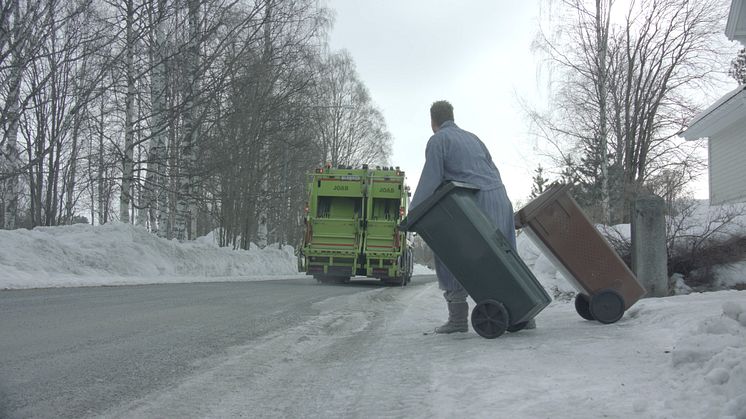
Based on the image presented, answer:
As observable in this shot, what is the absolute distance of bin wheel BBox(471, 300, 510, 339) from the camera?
171 inches

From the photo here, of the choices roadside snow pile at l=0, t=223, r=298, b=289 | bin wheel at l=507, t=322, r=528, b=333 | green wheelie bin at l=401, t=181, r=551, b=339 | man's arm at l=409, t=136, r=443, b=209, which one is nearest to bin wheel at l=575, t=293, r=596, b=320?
bin wheel at l=507, t=322, r=528, b=333

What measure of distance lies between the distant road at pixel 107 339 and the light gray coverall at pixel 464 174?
2086 mm

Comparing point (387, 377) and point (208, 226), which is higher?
point (208, 226)

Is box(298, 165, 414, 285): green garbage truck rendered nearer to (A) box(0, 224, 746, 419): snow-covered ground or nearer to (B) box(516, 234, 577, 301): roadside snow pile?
(B) box(516, 234, 577, 301): roadside snow pile

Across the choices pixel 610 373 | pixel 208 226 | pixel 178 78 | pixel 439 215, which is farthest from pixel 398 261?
pixel 208 226

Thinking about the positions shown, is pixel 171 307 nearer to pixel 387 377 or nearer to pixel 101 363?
pixel 101 363

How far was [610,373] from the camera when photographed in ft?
10.3

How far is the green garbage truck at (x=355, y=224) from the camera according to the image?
15930 mm

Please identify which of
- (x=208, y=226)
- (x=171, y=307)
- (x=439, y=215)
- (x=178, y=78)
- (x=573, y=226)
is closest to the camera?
(x=439, y=215)

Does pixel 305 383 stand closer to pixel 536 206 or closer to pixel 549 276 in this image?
pixel 536 206

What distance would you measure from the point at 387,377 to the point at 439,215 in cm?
143

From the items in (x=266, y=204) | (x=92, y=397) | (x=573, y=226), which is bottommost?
(x=92, y=397)

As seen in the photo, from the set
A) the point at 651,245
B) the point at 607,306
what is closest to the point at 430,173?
the point at 607,306

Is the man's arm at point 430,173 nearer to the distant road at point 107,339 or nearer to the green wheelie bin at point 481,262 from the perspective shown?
the green wheelie bin at point 481,262
